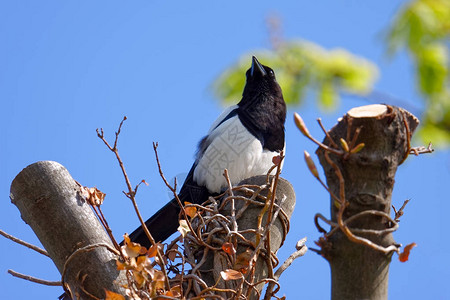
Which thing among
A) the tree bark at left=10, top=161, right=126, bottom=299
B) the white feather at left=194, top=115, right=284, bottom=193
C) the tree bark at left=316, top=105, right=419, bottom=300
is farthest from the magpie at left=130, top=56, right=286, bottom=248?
the tree bark at left=316, top=105, right=419, bottom=300

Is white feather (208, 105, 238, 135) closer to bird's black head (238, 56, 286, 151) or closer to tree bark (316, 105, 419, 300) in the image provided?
bird's black head (238, 56, 286, 151)

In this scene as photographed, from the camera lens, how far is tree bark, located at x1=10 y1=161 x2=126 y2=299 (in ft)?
5.63

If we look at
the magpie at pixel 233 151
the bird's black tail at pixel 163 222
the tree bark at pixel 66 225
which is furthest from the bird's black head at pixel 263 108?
the tree bark at pixel 66 225

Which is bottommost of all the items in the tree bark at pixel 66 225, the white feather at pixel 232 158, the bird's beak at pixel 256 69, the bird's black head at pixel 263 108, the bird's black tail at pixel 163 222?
the tree bark at pixel 66 225

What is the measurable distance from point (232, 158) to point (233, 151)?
0.04 metres

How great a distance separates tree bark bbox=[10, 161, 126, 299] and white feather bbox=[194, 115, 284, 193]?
148cm

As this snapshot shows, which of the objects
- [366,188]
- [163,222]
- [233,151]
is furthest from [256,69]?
[366,188]

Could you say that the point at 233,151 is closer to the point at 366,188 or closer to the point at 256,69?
the point at 256,69

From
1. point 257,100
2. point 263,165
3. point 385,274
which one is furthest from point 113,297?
point 257,100

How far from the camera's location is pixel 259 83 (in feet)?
12.3

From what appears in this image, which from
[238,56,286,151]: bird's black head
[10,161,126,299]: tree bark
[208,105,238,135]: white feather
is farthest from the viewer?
[208,105,238,135]: white feather

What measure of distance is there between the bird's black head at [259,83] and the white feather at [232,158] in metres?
0.35

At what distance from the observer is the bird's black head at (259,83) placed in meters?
3.70

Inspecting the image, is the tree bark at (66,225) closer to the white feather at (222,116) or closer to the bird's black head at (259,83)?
the white feather at (222,116)
